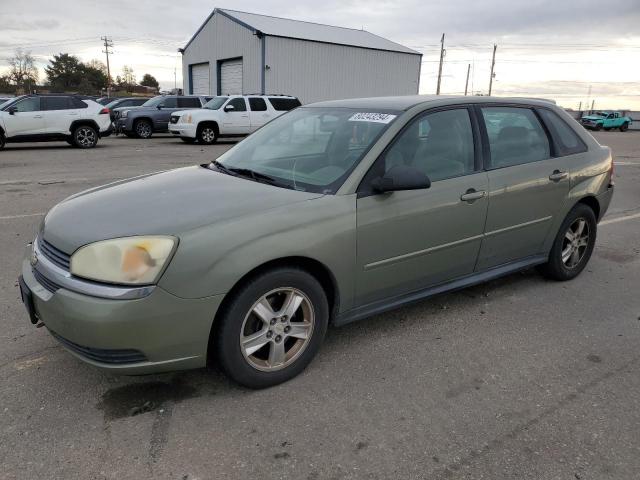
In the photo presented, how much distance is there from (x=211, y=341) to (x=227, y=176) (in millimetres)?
1222

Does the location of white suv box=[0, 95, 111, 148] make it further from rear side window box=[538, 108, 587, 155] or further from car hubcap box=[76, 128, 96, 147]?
rear side window box=[538, 108, 587, 155]

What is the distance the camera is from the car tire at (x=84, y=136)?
15.9 meters

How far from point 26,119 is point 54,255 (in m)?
14.7

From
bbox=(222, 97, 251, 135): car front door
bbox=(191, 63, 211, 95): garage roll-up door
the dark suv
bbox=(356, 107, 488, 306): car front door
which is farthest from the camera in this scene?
bbox=(191, 63, 211, 95): garage roll-up door

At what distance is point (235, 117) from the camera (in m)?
19.2

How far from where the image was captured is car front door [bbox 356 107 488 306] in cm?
315

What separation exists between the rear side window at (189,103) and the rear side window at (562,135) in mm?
19513

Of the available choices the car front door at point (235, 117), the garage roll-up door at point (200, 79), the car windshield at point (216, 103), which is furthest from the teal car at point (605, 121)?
the car windshield at point (216, 103)

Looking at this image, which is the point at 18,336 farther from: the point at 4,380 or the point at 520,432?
the point at 520,432

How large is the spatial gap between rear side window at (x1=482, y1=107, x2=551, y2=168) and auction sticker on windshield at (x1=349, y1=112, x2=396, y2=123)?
889mm

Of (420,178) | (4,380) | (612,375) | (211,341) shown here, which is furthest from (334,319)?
(4,380)

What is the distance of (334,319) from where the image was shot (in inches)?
124

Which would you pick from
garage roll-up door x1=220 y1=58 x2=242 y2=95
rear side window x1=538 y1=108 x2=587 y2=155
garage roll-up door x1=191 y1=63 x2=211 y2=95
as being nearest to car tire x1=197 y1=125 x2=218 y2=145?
garage roll-up door x1=220 y1=58 x2=242 y2=95

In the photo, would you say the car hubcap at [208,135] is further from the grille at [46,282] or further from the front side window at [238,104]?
the grille at [46,282]
